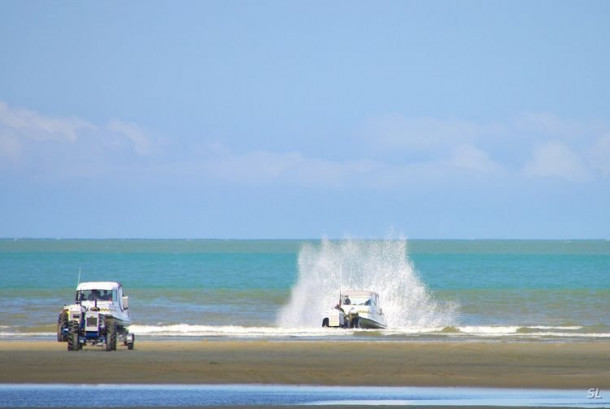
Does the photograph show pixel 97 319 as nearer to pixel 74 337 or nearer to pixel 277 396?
pixel 74 337

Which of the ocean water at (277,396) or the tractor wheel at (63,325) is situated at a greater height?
the tractor wheel at (63,325)

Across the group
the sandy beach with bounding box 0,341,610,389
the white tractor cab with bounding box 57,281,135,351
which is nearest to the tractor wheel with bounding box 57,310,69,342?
the white tractor cab with bounding box 57,281,135,351

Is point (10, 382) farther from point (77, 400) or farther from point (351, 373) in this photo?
point (351, 373)

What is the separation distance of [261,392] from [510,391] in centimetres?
540

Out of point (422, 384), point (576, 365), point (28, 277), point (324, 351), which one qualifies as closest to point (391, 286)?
point (324, 351)

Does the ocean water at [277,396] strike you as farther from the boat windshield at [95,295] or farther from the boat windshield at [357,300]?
the boat windshield at [357,300]

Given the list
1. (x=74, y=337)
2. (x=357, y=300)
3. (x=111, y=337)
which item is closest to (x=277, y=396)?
(x=111, y=337)

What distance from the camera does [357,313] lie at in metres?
52.6

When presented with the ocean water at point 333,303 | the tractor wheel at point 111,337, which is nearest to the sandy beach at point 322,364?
the tractor wheel at point 111,337

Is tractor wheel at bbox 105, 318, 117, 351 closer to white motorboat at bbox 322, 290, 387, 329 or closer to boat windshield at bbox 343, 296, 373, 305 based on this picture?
white motorboat at bbox 322, 290, 387, 329

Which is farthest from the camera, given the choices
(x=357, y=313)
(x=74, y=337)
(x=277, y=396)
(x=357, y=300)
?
(x=357, y=300)

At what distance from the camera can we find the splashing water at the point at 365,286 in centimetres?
6110

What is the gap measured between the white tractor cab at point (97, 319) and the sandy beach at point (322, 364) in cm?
49

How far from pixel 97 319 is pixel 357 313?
54.1 feet
